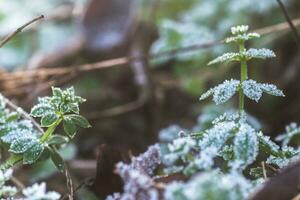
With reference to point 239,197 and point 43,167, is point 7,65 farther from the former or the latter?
point 239,197

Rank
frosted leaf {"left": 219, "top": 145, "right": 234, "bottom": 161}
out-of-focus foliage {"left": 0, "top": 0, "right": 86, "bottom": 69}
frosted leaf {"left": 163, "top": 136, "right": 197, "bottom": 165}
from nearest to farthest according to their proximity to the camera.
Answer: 1. frosted leaf {"left": 163, "top": 136, "right": 197, "bottom": 165}
2. frosted leaf {"left": 219, "top": 145, "right": 234, "bottom": 161}
3. out-of-focus foliage {"left": 0, "top": 0, "right": 86, "bottom": 69}

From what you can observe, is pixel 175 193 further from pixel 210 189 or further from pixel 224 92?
pixel 224 92

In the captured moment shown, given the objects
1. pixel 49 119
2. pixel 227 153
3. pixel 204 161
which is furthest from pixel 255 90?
pixel 49 119

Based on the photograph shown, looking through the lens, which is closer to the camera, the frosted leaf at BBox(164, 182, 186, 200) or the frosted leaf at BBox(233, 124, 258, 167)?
the frosted leaf at BBox(164, 182, 186, 200)

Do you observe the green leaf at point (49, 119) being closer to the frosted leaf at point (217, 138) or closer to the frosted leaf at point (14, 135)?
the frosted leaf at point (14, 135)

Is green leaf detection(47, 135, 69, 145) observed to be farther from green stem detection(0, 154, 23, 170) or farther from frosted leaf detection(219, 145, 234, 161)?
frosted leaf detection(219, 145, 234, 161)

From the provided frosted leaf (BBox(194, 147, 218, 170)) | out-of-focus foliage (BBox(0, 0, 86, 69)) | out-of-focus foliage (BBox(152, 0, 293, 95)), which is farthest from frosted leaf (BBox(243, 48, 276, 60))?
out-of-focus foliage (BBox(0, 0, 86, 69))
